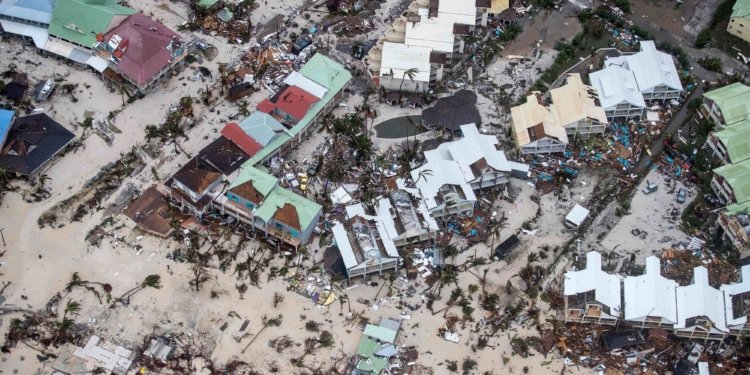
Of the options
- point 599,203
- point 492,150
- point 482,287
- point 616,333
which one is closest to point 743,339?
point 616,333

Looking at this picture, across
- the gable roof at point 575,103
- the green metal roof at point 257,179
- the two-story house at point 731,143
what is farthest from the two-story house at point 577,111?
the green metal roof at point 257,179

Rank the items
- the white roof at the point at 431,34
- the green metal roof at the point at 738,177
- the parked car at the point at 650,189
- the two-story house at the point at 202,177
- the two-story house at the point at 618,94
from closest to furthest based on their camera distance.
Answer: the two-story house at the point at 202,177 → the green metal roof at the point at 738,177 → the parked car at the point at 650,189 → the two-story house at the point at 618,94 → the white roof at the point at 431,34

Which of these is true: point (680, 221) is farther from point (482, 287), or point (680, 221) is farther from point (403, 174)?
point (403, 174)

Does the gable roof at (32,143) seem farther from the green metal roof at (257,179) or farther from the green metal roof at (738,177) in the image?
the green metal roof at (738,177)

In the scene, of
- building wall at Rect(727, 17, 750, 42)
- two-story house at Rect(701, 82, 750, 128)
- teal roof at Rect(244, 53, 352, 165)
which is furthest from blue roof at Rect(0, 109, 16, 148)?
building wall at Rect(727, 17, 750, 42)

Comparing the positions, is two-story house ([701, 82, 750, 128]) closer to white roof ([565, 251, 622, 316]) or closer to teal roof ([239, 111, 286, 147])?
white roof ([565, 251, 622, 316])

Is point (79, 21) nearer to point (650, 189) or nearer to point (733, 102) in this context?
point (650, 189)
